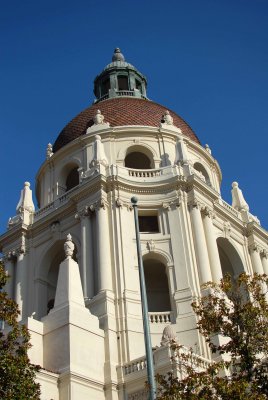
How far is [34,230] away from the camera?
35.2 meters

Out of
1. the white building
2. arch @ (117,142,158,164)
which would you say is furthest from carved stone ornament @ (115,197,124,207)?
arch @ (117,142,158,164)

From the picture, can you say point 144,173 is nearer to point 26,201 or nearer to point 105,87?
point 26,201

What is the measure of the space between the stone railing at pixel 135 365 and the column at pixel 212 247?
6.49 meters

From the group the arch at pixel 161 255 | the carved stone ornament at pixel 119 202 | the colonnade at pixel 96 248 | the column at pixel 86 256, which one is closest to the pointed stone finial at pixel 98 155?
the carved stone ornament at pixel 119 202

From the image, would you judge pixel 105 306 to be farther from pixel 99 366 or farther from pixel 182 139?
pixel 182 139

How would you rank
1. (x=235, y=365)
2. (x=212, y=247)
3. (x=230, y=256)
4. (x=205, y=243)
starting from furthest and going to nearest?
(x=230, y=256), (x=212, y=247), (x=205, y=243), (x=235, y=365)

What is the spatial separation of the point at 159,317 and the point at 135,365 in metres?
3.89

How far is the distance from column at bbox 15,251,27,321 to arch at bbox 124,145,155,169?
28.5 ft

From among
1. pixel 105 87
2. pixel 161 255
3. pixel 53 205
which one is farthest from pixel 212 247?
pixel 105 87

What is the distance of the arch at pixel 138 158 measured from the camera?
36812mm

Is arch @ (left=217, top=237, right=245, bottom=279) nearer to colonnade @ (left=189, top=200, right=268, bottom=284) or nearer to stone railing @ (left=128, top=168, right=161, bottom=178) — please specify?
colonnade @ (left=189, top=200, right=268, bottom=284)

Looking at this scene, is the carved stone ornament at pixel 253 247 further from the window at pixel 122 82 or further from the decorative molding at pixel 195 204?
the window at pixel 122 82

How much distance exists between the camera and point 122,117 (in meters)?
38.3

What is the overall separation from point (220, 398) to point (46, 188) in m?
24.0
